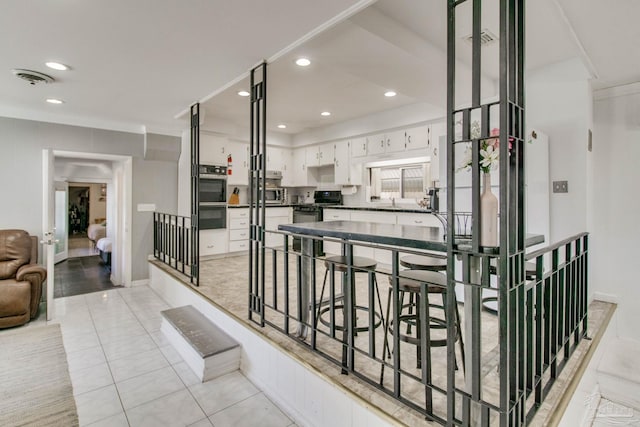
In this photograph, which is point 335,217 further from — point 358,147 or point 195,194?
point 195,194

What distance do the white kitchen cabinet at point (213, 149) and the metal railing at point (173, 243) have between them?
1.09m

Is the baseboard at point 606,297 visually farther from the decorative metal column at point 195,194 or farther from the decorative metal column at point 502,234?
the decorative metal column at point 195,194

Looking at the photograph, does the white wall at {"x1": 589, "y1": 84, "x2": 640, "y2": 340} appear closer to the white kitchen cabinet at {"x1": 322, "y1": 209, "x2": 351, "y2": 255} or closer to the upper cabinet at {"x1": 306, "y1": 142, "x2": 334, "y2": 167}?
the white kitchen cabinet at {"x1": 322, "y1": 209, "x2": 351, "y2": 255}

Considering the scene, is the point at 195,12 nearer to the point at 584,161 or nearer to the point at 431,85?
the point at 431,85

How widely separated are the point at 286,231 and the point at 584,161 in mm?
2780

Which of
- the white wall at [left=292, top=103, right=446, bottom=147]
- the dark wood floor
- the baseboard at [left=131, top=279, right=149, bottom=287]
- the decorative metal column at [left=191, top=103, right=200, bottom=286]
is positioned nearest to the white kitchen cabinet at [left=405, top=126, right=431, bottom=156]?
the white wall at [left=292, top=103, right=446, bottom=147]

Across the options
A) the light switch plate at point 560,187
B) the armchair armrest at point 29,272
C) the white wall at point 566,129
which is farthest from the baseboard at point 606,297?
the armchair armrest at point 29,272

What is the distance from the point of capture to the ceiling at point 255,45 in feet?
6.51

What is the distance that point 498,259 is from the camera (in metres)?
1.20

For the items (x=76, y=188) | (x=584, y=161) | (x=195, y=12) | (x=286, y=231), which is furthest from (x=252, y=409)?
(x=76, y=188)

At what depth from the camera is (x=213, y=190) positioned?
17.5ft

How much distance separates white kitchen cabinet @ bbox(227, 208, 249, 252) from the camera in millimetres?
5598

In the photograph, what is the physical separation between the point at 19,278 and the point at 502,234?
4662 mm

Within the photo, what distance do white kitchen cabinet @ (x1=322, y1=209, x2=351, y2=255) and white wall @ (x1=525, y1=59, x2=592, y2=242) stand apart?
2.88 m
